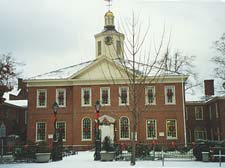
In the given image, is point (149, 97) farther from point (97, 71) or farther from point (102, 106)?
point (97, 71)

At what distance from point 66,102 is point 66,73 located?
1.58 m

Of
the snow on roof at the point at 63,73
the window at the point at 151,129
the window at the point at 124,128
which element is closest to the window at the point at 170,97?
the window at the point at 151,129

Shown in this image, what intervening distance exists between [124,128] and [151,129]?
1280 mm

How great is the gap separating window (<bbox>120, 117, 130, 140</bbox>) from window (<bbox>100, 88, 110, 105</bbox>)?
1.13 m

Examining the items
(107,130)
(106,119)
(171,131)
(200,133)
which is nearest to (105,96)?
(106,119)

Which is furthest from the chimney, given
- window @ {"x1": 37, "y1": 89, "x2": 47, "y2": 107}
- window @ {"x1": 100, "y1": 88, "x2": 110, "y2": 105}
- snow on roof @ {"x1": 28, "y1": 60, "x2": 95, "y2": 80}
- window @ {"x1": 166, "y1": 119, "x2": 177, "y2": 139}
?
window @ {"x1": 37, "y1": 89, "x2": 47, "y2": 107}

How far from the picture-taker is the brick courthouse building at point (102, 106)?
16.5 meters

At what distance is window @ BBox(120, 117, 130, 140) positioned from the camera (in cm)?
1648

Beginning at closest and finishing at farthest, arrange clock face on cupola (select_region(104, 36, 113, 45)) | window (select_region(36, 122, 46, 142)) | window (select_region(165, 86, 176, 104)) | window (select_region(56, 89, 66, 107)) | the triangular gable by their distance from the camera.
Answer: window (select_region(165, 86, 176, 104)) < the triangular gable < window (select_region(36, 122, 46, 142)) < window (select_region(56, 89, 66, 107)) < clock face on cupola (select_region(104, 36, 113, 45))

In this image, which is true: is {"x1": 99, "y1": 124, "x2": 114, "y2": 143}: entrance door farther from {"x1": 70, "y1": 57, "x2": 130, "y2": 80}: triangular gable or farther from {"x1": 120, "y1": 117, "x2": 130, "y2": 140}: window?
{"x1": 70, "y1": 57, "x2": 130, "y2": 80}: triangular gable

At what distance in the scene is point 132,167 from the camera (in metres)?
7.93

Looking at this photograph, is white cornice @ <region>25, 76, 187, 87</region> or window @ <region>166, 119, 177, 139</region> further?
white cornice @ <region>25, 76, 187, 87</region>

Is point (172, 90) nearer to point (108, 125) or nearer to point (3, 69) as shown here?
point (108, 125)

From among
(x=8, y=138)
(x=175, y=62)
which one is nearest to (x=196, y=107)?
(x=175, y=62)
